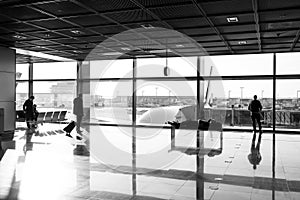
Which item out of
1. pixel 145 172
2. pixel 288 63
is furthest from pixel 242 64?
pixel 145 172

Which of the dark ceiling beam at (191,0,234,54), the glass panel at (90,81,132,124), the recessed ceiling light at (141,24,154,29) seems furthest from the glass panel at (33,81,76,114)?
the dark ceiling beam at (191,0,234,54)

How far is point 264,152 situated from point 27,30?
294 inches

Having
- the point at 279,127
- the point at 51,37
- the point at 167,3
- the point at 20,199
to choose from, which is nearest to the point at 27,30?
the point at 51,37

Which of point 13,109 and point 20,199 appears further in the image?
point 13,109

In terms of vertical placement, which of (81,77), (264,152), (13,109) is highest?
(81,77)

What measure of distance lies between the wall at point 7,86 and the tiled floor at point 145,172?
3.43 meters

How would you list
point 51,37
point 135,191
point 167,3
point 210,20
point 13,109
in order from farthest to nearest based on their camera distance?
point 13,109 → point 51,37 → point 210,20 → point 167,3 → point 135,191

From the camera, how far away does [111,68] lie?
15016mm

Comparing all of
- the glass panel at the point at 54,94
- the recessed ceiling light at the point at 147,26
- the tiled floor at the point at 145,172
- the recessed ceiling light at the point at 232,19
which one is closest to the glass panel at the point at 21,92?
the glass panel at the point at 54,94

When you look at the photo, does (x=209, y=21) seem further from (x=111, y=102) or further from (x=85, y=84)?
(x=111, y=102)

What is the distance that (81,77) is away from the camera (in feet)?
51.6

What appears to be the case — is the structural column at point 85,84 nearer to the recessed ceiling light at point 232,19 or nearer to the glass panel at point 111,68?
the glass panel at point 111,68

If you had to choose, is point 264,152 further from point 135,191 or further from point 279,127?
point 279,127

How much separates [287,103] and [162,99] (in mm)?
6065
